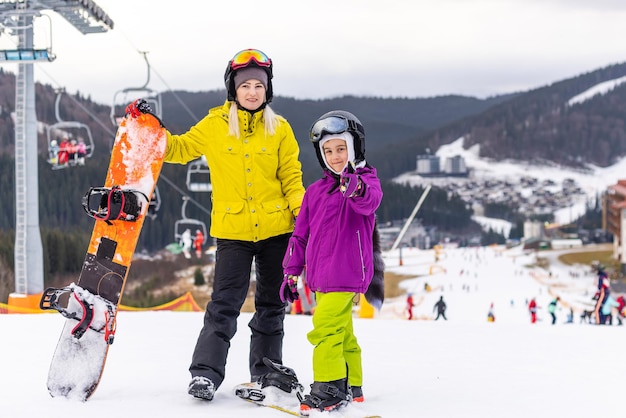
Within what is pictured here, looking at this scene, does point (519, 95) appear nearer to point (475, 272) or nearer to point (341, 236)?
point (475, 272)

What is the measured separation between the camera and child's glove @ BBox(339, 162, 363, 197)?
2.72 m

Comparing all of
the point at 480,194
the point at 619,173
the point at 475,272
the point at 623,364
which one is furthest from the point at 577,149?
the point at 623,364

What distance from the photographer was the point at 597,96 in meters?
80.2

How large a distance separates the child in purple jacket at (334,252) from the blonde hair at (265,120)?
0.34m

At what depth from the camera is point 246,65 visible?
3.17 metres

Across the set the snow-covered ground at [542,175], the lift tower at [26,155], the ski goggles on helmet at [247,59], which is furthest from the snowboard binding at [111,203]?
the snow-covered ground at [542,175]

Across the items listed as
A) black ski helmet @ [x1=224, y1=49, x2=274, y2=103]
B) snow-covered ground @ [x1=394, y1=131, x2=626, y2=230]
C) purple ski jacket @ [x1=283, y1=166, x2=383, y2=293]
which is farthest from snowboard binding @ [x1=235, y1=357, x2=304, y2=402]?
snow-covered ground @ [x1=394, y1=131, x2=626, y2=230]

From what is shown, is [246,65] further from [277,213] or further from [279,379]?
[279,379]

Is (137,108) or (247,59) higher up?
(247,59)

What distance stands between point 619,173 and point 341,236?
279 ft

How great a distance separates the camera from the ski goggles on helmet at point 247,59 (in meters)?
3.17

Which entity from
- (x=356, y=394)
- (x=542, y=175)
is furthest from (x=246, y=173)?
(x=542, y=175)

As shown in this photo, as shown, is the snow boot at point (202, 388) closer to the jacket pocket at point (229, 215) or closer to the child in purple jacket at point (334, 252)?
the child in purple jacket at point (334, 252)

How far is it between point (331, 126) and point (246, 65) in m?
0.52
